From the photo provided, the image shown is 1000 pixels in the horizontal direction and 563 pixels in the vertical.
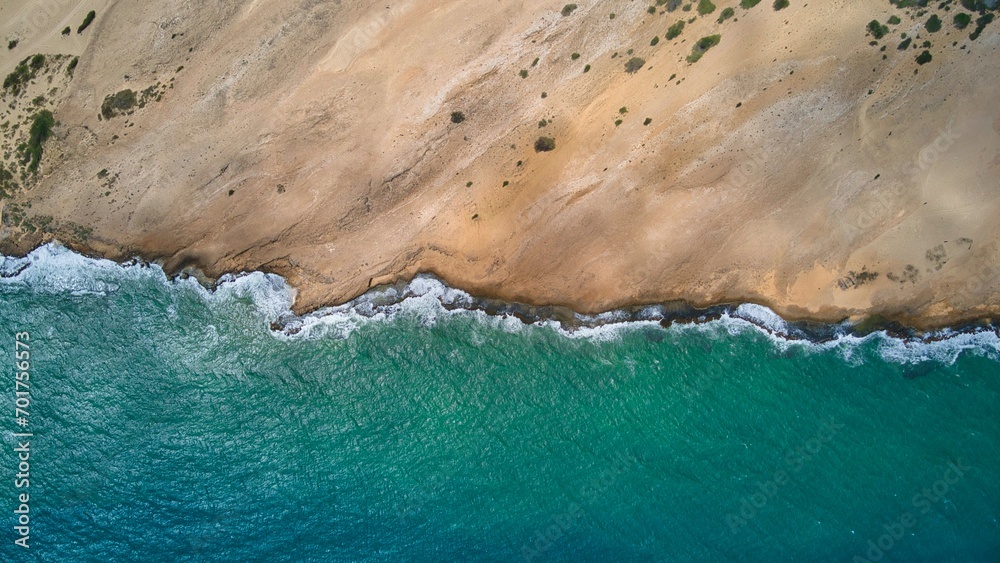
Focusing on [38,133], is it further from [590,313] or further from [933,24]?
[933,24]

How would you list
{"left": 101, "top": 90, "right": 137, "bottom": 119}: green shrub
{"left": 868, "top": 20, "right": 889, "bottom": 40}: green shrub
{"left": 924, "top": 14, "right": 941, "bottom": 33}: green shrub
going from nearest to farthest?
1. {"left": 924, "top": 14, "right": 941, "bottom": 33}: green shrub
2. {"left": 868, "top": 20, "right": 889, "bottom": 40}: green shrub
3. {"left": 101, "top": 90, "right": 137, "bottom": 119}: green shrub

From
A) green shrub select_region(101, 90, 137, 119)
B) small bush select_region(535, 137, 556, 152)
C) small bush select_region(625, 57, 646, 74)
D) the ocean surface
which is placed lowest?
the ocean surface

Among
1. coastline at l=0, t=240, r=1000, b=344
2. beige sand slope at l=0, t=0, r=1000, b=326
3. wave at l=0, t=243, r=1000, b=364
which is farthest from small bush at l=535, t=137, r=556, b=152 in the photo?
wave at l=0, t=243, r=1000, b=364

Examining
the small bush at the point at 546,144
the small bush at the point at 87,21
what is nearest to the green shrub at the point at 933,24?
the small bush at the point at 546,144

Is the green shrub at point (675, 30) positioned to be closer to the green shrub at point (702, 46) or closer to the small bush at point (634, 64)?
the green shrub at point (702, 46)

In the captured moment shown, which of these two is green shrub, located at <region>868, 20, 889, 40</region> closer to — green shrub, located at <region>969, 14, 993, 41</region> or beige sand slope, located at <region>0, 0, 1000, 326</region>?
beige sand slope, located at <region>0, 0, 1000, 326</region>

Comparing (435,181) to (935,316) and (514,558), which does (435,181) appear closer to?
(514,558)
